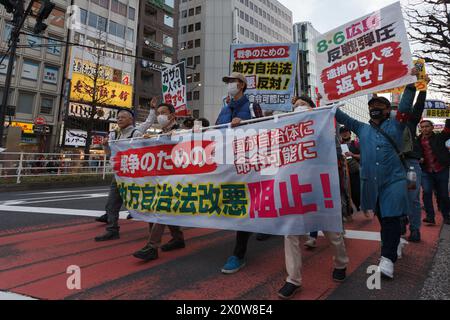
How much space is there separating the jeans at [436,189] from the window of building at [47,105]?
3101 centimetres

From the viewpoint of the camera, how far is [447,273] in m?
2.91

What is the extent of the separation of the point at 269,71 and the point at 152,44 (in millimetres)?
34443

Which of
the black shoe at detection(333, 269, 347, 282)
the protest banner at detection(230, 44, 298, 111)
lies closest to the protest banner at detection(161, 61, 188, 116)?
the protest banner at detection(230, 44, 298, 111)

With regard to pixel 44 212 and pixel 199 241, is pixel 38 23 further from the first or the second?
pixel 199 241

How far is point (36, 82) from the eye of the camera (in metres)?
27.3

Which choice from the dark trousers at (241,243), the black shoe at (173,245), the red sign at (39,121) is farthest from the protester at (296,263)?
the red sign at (39,121)

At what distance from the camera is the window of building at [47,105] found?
27.7 metres

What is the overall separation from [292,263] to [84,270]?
2.19 m

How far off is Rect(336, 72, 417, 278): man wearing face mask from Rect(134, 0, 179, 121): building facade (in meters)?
33.2

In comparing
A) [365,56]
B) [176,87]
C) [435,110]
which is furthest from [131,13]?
[365,56]

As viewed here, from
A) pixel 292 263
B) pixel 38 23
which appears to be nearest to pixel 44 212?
pixel 292 263

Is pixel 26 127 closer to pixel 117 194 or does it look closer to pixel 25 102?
pixel 25 102

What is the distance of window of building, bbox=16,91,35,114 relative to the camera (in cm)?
2634

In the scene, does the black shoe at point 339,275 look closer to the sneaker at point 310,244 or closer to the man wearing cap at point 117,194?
the sneaker at point 310,244
